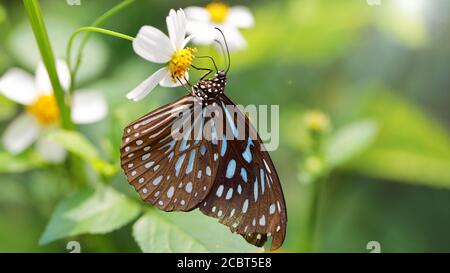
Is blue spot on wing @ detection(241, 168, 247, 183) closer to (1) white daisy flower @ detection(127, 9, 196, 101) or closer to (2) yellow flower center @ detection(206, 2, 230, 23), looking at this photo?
(1) white daisy flower @ detection(127, 9, 196, 101)

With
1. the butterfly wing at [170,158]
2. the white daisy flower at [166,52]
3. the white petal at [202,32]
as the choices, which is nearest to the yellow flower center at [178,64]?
the white daisy flower at [166,52]

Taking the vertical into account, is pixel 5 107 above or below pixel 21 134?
above

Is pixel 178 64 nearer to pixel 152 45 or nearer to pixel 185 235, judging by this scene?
pixel 152 45

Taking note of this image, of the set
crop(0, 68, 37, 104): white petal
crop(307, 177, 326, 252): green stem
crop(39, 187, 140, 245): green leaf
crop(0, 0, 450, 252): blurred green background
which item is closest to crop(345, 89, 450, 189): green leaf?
crop(0, 0, 450, 252): blurred green background

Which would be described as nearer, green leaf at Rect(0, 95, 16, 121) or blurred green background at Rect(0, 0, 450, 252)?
green leaf at Rect(0, 95, 16, 121)

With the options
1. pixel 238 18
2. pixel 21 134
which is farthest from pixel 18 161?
pixel 238 18

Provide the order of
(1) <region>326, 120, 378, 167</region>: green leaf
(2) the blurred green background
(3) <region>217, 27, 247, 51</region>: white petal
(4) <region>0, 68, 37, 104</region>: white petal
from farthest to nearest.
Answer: (2) the blurred green background, (1) <region>326, 120, 378, 167</region>: green leaf, (3) <region>217, 27, 247, 51</region>: white petal, (4) <region>0, 68, 37, 104</region>: white petal

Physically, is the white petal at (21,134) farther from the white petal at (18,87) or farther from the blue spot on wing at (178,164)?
the blue spot on wing at (178,164)
